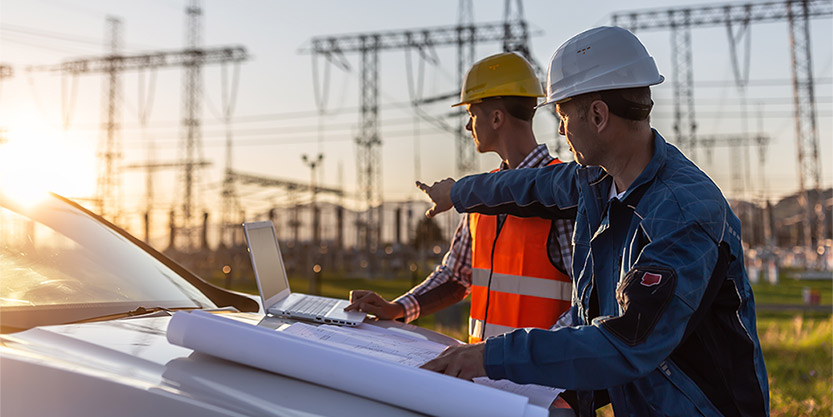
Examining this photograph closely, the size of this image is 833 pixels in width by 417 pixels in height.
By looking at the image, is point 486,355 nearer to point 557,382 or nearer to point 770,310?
point 557,382

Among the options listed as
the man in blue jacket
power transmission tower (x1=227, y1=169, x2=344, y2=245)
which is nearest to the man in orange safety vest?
the man in blue jacket

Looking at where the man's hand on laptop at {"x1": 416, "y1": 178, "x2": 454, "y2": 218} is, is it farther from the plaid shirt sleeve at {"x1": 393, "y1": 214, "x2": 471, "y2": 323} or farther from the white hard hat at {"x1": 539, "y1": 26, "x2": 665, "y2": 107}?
the white hard hat at {"x1": 539, "y1": 26, "x2": 665, "y2": 107}

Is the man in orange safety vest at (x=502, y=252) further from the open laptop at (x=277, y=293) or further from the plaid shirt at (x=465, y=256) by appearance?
the open laptop at (x=277, y=293)

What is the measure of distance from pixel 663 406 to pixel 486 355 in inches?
18.2

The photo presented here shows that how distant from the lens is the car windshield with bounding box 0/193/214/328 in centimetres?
190

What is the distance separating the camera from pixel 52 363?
4.34ft

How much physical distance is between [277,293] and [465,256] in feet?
3.27

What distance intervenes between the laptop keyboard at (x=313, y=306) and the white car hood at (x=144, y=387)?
0.80 m

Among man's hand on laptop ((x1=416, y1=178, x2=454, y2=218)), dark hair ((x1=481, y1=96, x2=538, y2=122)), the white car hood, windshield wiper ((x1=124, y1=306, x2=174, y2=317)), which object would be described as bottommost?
the white car hood

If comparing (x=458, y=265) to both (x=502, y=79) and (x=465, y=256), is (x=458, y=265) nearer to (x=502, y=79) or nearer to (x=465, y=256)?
(x=465, y=256)

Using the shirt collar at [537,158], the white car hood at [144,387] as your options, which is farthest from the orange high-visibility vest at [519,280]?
the white car hood at [144,387]

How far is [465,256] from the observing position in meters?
3.12

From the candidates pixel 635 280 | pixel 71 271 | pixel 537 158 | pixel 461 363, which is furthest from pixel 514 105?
pixel 71 271

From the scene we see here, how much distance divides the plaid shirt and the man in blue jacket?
1.86 feet
